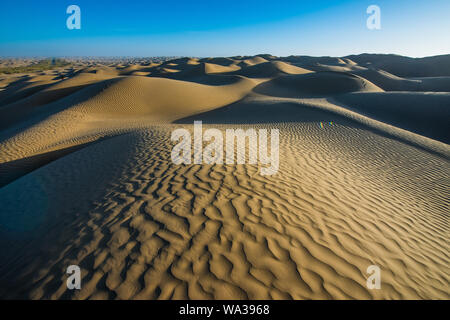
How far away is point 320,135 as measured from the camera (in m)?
10.5

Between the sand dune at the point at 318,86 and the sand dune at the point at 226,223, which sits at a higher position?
the sand dune at the point at 318,86

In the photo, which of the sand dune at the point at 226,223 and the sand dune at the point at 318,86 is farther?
the sand dune at the point at 318,86

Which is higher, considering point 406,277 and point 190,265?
point 190,265

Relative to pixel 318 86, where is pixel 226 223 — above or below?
below

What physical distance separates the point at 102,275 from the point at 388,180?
7.73 metres

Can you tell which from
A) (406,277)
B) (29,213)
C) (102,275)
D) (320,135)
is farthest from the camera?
(320,135)

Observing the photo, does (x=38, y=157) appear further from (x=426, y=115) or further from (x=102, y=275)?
(x=426, y=115)

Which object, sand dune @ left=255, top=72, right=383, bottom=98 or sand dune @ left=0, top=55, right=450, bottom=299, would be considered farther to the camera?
sand dune @ left=255, top=72, right=383, bottom=98

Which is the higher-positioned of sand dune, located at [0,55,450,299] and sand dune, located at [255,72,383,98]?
sand dune, located at [255,72,383,98]

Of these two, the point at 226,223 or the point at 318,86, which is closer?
the point at 226,223
